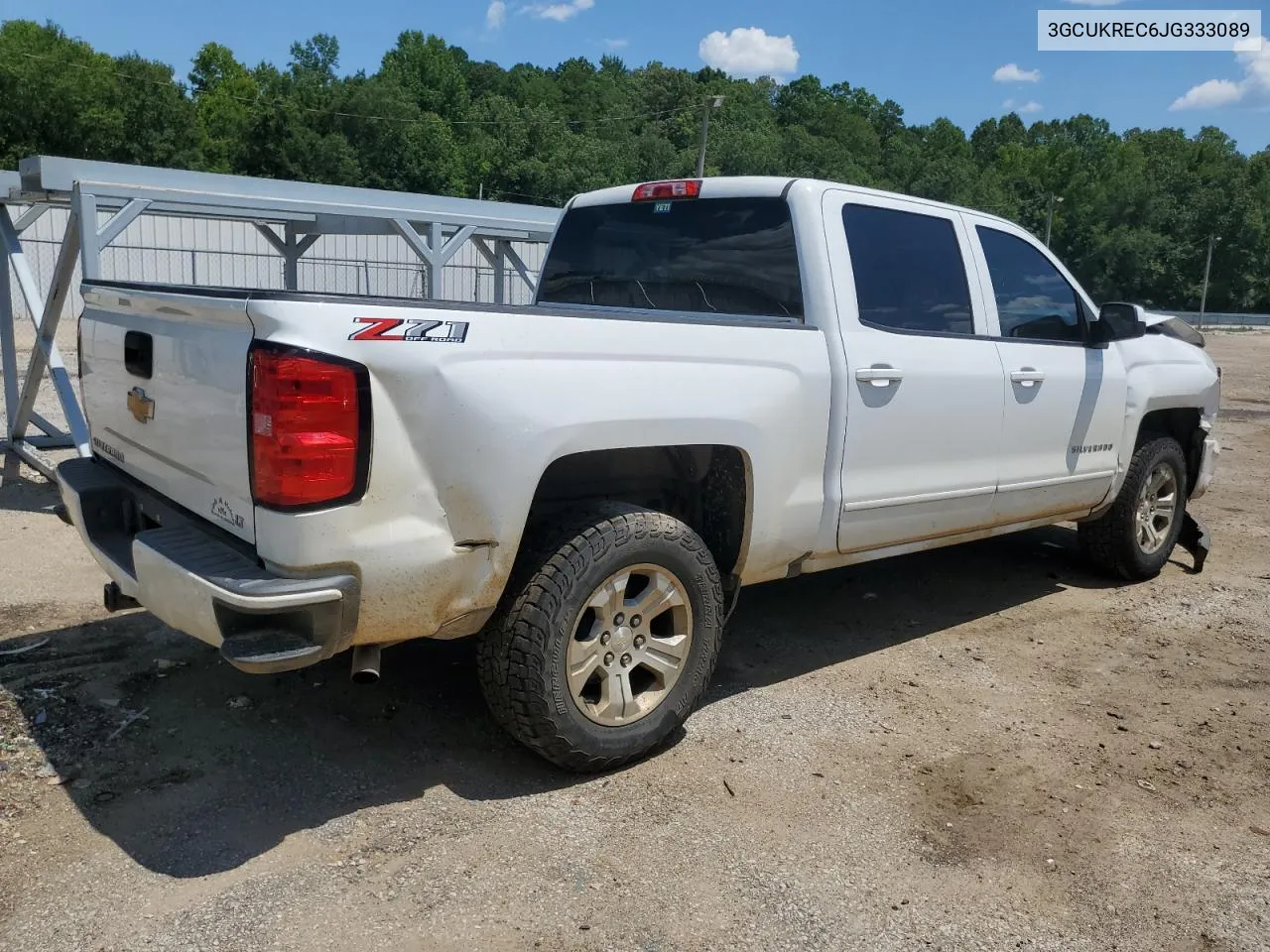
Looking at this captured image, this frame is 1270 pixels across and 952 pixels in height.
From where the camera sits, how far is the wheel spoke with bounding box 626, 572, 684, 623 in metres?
3.62

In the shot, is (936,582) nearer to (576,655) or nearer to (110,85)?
(576,655)

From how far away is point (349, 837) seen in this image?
3.20 m

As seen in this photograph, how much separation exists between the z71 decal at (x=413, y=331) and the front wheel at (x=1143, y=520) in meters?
4.34

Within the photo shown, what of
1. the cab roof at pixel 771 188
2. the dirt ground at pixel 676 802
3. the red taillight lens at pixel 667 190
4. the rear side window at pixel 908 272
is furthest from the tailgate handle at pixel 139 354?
the rear side window at pixel 908 272

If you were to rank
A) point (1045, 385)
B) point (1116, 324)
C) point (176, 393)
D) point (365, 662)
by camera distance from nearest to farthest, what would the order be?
point (365, 662), point (176, 393), point (1045, 385), point (1116, 324)

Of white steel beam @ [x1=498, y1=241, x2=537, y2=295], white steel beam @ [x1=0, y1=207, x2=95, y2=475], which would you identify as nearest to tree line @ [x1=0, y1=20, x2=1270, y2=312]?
white steel beam @ [x1=498, y1=241, x2=537, y2=295]

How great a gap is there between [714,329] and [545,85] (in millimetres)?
95098

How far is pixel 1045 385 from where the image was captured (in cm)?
508

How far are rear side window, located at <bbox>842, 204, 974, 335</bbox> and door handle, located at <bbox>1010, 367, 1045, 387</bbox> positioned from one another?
1.01 ft

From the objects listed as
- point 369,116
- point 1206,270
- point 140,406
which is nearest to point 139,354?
point 140,406

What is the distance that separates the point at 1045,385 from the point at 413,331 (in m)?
3.32

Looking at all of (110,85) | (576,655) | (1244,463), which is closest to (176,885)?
(576,655)

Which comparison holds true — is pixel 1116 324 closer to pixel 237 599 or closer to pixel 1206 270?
pixel 237 599

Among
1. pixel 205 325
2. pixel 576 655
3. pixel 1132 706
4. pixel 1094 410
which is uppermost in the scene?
pixel 205 325
